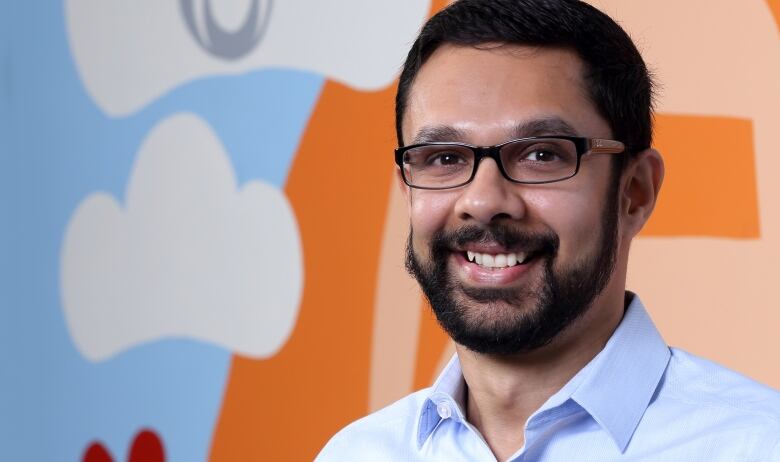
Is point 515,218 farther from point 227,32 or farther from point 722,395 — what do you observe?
point 227,32

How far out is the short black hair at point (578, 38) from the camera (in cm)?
129

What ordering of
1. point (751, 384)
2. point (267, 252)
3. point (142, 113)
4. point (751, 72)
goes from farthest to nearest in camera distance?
point (142, 113) < point (267, 252) < point (751, 72) < point (751, 384)

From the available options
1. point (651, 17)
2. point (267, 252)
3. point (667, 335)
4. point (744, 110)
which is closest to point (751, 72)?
point (744, 110)

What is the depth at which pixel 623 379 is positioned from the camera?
1272 mm

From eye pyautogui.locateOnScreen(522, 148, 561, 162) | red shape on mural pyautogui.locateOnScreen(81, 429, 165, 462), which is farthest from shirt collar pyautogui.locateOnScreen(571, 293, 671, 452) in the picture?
red shape on mural pyautogui.locateOnScreen(81, 429, 165, 462)

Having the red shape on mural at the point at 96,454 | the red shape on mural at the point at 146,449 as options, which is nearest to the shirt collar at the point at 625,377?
the red shape on mural at the point at 146,449

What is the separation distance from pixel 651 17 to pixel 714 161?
0.28 meters

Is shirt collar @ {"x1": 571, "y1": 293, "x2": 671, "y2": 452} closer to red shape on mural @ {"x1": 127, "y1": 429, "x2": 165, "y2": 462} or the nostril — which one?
the nostril

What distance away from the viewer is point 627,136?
1345mm

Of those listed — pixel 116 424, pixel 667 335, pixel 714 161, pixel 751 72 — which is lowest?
pixel 116 424

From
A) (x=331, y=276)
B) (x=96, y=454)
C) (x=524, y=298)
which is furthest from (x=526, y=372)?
(x=96, y=454)

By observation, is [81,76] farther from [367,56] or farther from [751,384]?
[751,384]

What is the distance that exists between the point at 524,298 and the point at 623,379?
0.49ft

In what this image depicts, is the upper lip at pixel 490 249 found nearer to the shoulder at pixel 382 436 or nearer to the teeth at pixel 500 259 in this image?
the teeth at pixel 500 259
